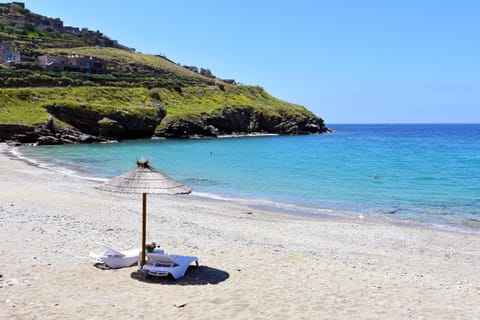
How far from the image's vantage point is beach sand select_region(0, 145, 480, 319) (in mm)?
9844

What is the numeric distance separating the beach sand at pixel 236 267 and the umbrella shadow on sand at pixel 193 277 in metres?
0.03

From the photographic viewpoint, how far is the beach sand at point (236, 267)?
9.84 metres

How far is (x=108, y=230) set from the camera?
17.5 metres

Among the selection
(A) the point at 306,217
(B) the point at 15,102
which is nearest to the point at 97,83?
(B) the point at 15,102

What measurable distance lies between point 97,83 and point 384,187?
8252cm

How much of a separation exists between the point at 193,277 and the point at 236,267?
1.49 meters

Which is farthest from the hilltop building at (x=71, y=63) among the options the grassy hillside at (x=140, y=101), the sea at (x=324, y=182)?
the sea at (x=324, y=182)

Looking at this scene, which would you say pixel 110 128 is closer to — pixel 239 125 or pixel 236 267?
pixel 239 125

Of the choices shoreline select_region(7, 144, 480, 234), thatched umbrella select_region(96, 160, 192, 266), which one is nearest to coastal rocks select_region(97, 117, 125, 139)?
shoreline select_region(7, 144, 480, 234)

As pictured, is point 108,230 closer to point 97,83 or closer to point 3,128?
point 3,128

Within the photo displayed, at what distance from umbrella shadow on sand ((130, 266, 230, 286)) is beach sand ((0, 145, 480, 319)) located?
3 cm

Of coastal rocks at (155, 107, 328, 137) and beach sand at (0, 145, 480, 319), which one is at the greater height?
coastal rocks at (155, 107, 328, 137)

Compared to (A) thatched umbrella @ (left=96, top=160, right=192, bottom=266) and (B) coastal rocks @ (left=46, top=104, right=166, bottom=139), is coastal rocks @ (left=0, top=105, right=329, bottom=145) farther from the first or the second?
(A) thatched umbrella @ (left=96, top=160, right=192, bottom=266)

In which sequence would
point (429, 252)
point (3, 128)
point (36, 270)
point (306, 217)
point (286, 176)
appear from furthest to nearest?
point (3, 128) < point (286, 176) < point (306, 217) < point (429, 252) < point (36, 270)
